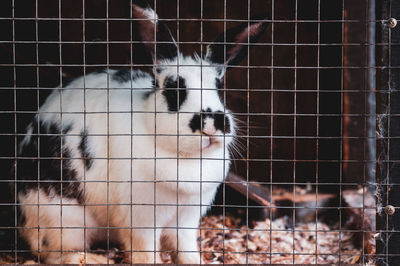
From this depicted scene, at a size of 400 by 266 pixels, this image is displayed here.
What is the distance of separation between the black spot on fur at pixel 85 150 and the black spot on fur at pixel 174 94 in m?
0.60

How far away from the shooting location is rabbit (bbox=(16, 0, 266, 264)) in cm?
271

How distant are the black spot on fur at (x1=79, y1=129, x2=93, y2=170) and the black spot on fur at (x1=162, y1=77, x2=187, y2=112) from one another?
0.60 meters

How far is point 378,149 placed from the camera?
2453mm

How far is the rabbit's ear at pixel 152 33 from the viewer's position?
2.71m

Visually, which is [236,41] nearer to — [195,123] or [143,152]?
[195,123]

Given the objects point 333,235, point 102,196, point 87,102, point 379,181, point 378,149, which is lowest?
point 333,235

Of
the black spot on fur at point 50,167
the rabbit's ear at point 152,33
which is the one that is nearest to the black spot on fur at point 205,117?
the rabbit's ear at point 152,33

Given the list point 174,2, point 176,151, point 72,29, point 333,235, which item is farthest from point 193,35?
point 333,235

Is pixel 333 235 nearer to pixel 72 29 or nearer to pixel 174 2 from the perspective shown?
pixel 174 2

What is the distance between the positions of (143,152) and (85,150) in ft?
1.37

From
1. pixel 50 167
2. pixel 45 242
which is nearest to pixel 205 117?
pixel 50 167

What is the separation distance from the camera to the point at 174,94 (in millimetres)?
2828

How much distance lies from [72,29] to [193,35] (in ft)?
3.64

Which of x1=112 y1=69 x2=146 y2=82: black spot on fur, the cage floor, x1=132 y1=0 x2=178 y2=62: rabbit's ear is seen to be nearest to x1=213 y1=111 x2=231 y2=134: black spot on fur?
x1=132 y1=0 x2=178 y2=62: rabbit's ear
